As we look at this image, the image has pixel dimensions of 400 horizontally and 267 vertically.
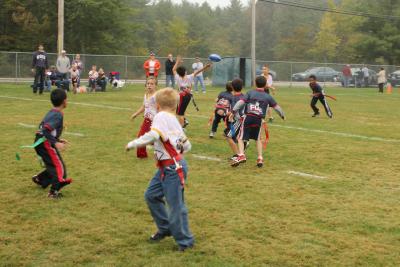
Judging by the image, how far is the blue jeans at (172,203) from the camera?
536 centimetres

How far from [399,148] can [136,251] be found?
27.5ft

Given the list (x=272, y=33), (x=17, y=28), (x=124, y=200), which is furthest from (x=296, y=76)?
(x=272, y=33)

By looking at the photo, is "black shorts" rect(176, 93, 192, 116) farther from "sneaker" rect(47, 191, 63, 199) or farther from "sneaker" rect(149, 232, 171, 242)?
"sneaker" rect(149, 232, 171, 242)

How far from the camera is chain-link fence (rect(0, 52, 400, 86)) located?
106 ft

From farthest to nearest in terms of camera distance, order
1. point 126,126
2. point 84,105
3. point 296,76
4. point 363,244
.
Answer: point 296,76, point 84,105, point 126,126, point 363,244

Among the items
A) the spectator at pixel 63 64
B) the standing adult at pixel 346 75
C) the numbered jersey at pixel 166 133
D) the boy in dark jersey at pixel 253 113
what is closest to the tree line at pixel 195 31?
the standing adult at pixel 346 75

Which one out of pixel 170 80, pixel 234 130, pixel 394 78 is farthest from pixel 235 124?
pixel 394 78

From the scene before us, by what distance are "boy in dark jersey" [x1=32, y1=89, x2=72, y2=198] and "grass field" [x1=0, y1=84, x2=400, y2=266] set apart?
0.26 meters

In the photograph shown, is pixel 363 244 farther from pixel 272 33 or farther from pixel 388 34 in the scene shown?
pixel 272 33

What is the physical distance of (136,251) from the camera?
541 cm

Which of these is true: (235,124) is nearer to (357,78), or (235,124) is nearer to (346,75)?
(346,75)

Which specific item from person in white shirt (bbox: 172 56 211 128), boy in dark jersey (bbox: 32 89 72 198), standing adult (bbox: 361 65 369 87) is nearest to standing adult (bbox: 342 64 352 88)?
standing adult (bbox: 361 65 369 87)

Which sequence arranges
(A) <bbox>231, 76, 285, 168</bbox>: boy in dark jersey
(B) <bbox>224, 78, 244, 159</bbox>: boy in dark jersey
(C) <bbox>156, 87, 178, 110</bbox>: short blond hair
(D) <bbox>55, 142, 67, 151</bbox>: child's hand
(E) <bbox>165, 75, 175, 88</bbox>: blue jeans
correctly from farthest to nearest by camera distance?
(E) <bbox>165, 75, 175, 88</bbox>: blue jeans, (B) <bbox>224, 78, 244, 159</bbox>: boy in dark jersey, (A) <bbox>231, 76, 285, 168</bbox>: boy in dark jersey, (D) <bbox>55, 142, 67, 151</bbox>: child's hand, (C) <bbox>156, 87, 178, 110</bbox>: short blond hair

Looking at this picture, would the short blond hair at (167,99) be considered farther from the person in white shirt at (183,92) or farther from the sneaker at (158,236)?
the person in white shirt at (183,92)
